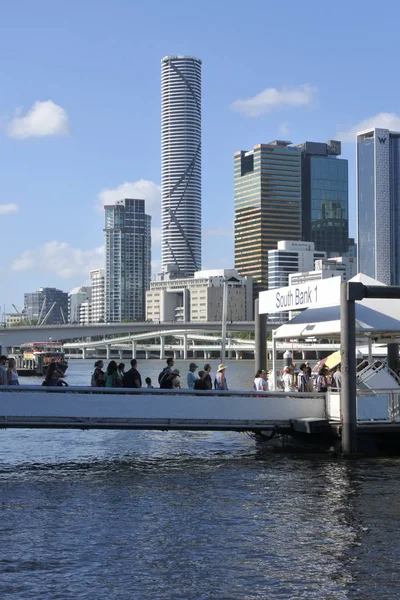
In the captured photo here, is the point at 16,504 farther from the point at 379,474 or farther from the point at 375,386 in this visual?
the point at 375,386

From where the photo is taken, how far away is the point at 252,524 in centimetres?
1499

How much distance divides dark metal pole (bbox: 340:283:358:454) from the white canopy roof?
1.23 meters

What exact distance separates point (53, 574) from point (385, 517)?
6.27 meters

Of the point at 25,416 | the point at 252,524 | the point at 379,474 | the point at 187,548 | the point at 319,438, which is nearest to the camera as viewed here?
the point at 187,548

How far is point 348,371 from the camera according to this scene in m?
20.8

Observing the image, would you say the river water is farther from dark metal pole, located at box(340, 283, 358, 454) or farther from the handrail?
the handrail

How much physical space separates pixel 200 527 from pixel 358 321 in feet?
30.5

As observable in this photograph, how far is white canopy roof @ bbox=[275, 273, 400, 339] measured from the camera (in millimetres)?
22469

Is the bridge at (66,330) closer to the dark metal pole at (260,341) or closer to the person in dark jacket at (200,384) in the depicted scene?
the dark metal pole at (260,341)

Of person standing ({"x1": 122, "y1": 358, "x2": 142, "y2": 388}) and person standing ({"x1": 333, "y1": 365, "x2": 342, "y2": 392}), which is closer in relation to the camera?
person standing ({"x1": 333, "y1": 365, "x2": 342, "y2": 392})

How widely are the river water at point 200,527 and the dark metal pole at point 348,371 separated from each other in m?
0.65

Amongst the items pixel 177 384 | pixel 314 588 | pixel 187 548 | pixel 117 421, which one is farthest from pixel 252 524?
pixel 177 384

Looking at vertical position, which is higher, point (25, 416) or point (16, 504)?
point (25, 416)

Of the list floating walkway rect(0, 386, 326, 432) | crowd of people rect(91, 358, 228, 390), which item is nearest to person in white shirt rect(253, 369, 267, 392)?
crowd of people rect(91, 358, 228, 390)
